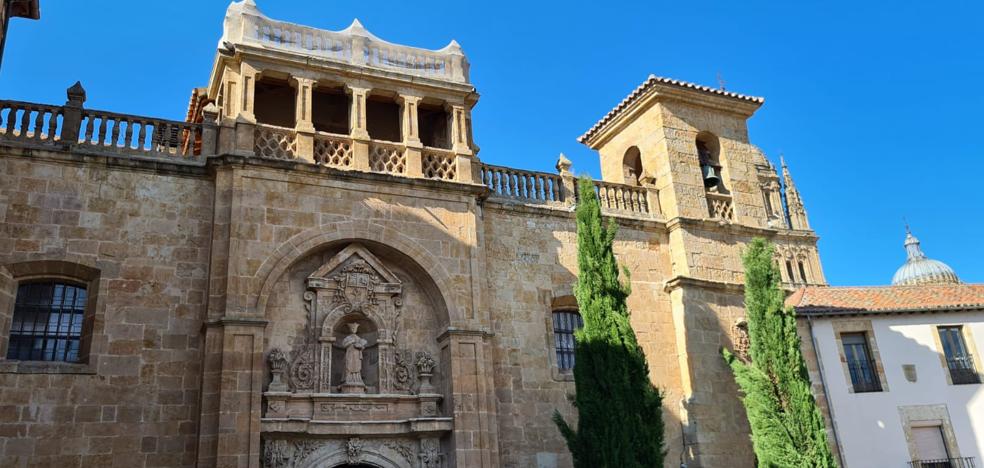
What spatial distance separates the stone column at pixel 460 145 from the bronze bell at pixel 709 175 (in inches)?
212

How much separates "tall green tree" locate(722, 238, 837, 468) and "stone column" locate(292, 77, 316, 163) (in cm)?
786

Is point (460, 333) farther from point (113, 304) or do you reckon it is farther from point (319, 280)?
point (113, 304)

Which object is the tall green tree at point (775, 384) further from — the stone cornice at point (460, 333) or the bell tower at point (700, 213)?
the stone cornice at point (460, 333)

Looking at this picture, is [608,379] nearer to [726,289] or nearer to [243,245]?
[726,289]

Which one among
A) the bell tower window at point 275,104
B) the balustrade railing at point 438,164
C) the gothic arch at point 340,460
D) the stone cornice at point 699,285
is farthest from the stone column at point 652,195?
the gothic arch at point 340,460

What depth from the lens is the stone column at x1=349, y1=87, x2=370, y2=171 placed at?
13648 millimetres

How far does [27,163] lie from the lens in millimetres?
11836

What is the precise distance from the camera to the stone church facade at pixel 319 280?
1130 centimetres

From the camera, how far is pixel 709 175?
55.5ft

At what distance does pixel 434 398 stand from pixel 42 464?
545cm

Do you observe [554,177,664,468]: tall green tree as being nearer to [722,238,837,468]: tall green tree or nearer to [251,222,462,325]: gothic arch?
[722,238,837,468]: tall green tree

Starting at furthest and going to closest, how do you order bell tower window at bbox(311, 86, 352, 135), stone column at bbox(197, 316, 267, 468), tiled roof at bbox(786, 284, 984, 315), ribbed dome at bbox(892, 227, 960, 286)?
1. ribbed dome at bbox(892, 227, 960, 286)
2. tiled roof at bbox(786, 284, 984, 315)
3. bell tower window at bbox(311, 86, 352, 135)
4. stone column at bbox(197, 316, 267, 468)

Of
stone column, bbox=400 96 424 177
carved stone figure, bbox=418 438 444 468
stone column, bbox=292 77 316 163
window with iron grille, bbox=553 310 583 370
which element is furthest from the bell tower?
stone column, bbox=292 77 316 163

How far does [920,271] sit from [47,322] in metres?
42.8
